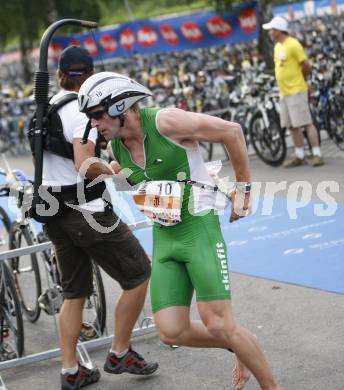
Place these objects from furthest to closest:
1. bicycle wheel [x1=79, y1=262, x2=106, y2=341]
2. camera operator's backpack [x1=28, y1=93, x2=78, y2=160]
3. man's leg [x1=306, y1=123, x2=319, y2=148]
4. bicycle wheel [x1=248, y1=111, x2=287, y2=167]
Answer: bicycle wheel [x1=248, y1=111, x2=287, y2=167]
man's leg [x1=306, y1=123, x2=319, y2=148]
bicycle wheel [x1=79, y1=262, x2=106, y2=341]
camera operator's backpack [x1=28, y1=93, x2=78, y2=160]

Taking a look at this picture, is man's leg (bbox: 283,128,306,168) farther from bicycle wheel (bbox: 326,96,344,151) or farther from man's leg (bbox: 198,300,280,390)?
man's leg (bbox: 198,300,280,390)

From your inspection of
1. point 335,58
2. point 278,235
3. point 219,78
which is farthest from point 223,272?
point 219,78

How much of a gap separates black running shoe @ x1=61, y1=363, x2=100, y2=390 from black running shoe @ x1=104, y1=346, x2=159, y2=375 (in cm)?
13

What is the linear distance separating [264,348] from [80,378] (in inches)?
48.4

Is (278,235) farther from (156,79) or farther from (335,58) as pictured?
(156,79)

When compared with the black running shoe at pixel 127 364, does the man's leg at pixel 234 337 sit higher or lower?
higher

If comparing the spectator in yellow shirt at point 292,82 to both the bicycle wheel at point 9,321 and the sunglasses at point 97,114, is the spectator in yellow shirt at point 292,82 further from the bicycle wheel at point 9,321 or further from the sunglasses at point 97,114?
the sunglasses at point 97,114

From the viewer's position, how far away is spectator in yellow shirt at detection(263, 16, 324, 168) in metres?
12.1

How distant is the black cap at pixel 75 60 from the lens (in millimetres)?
5410

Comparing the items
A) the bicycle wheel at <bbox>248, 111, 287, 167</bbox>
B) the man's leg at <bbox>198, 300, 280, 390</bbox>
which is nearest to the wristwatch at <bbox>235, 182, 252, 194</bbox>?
the man's leg at <bbox>198, 300, 280, 390</bbox>

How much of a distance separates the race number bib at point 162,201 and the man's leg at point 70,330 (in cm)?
108

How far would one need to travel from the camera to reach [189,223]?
4.68m

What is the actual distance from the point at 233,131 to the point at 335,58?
11011 millimetres

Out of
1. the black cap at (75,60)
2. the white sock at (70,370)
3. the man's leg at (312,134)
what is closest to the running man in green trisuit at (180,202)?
the black cap at (75,60)
